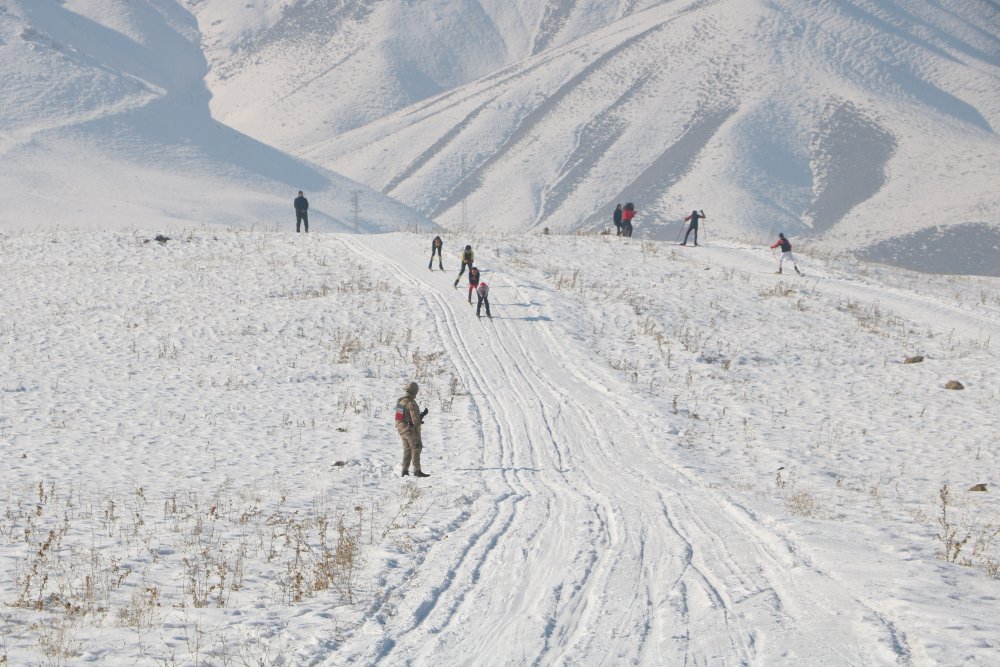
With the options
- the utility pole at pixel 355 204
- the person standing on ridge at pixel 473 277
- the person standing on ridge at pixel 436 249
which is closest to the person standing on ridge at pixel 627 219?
the person standing on ridge at pixel 436 249

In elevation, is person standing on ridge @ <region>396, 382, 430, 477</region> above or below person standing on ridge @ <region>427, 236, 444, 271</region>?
below

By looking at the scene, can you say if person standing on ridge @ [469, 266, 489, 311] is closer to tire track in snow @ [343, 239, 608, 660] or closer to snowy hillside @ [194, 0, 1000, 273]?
tire track in snow @ [343, 239, 608, 660]

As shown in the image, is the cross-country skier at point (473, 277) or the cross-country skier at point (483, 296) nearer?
the cross-country skier at point (483, 296)

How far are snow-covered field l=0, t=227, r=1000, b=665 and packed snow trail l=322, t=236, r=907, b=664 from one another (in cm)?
4

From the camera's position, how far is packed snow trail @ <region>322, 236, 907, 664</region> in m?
7.12

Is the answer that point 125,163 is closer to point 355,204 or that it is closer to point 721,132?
point 355,204

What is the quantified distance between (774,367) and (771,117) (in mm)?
141969

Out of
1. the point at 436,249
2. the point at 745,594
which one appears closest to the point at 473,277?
the point at 436,249

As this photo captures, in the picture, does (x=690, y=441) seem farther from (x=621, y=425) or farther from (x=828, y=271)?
(x=828, y=271)

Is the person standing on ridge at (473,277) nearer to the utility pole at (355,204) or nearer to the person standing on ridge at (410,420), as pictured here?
the person standing on ridge at (410,420)

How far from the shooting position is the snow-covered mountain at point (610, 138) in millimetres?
92625

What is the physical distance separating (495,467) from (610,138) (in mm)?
146759

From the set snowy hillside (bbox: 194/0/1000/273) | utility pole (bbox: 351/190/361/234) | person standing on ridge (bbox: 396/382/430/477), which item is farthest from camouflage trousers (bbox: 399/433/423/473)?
snowy hillside (bbox: 194/0/1000/273)

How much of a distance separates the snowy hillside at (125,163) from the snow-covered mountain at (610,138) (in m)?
0.38
